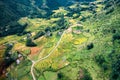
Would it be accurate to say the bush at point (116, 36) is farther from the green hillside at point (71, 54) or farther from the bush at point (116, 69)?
the bush at point (116, 69)

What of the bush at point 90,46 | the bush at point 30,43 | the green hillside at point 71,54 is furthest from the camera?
the bush at point 30,43

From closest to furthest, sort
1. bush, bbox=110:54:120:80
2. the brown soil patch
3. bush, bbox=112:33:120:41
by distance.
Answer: bush, bbox=110:54:120:80
bush, bbox=112:33:120:41
the brown soil patch

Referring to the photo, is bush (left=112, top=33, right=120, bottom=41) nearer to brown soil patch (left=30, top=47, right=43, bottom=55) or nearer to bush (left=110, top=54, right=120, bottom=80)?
bush (left=110, top=54, right=120, bottom=80)

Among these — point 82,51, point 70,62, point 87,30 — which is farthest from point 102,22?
point 70,62

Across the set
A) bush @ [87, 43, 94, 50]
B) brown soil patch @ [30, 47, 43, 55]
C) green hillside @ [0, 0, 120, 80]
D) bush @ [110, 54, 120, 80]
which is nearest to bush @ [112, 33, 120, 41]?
green hillside @ [0, 0, 120, 80]

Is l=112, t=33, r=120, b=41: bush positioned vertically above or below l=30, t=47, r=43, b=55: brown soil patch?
above

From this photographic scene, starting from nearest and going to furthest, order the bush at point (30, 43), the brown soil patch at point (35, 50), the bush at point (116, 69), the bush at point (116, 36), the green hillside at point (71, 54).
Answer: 1. the bush at point (116, 69)
2. the green hillside at point (71, 54)
3. the bush at point (116, 36)
4. the brown soil patch at point (35, 50)
5. the bush at point (30, 43)

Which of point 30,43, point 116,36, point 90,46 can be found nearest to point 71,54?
point 90,46

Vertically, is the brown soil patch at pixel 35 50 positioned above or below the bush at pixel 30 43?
below

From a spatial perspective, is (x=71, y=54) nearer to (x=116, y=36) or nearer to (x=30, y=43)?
(x=116, y=36)

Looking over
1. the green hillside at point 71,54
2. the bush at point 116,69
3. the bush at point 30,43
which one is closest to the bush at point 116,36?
the green hillside at point 71,54

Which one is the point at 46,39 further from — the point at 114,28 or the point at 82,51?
the point at 114,28

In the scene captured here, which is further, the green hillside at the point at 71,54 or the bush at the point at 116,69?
the green hillside at the point at 71,54
